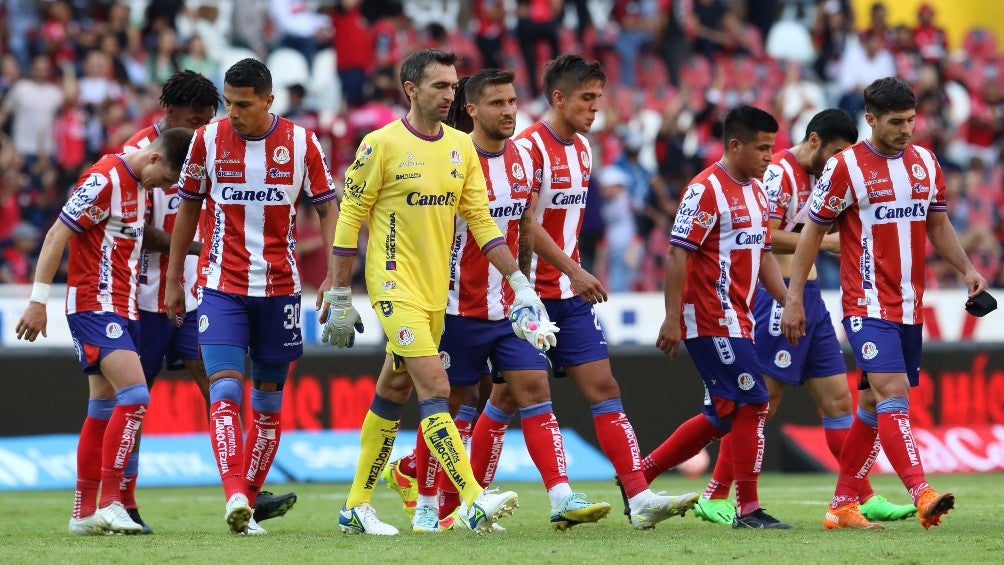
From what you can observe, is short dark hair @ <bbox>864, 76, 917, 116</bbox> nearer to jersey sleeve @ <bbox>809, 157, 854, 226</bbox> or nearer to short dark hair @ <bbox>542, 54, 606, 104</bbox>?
jersey sleeve @ <bbox>809, 157, 854, 226</bbox>

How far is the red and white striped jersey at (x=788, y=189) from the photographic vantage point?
1002 cm

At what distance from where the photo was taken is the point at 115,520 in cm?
883

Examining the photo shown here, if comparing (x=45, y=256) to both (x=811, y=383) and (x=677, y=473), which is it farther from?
(x=677, y=473)

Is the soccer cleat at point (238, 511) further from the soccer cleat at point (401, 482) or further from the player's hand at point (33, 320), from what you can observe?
the soccer cleat at point (401, 482)

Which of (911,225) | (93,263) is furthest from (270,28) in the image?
(911,225)

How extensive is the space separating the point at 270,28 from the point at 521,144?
13.9 meters

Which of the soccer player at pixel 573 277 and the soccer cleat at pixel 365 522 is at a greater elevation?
the soccer player at pixel 573 277

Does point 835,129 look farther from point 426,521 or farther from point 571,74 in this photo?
point 426,521

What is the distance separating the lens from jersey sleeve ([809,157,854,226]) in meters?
8.77

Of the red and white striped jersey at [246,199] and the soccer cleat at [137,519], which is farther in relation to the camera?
the soccer cleat at [137,519]

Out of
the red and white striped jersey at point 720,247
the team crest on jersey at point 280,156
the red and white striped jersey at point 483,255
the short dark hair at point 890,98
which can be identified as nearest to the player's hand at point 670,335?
the red and white striped jersey at point 720,247

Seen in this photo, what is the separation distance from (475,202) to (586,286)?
2.54 ft

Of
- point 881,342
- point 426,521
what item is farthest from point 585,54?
point 426,521

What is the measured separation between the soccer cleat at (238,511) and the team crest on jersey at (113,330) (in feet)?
4.78
